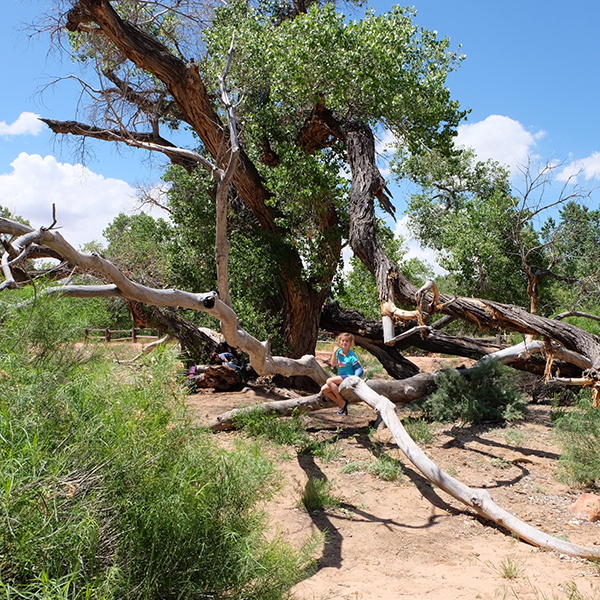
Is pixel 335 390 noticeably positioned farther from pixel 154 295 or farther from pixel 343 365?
pixel 154 295

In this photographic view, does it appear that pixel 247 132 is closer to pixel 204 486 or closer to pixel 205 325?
pixel 205 325

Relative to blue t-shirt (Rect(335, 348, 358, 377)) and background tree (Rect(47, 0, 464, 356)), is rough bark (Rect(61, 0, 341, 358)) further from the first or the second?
blue t-shirt (Rect(335, 348, 358, 377))

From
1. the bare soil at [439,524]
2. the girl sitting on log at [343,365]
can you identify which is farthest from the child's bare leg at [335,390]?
the bare soil at [439,524]

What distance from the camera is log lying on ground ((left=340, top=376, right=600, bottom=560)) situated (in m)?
4.22

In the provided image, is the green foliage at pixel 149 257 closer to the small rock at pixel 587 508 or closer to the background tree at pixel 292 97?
the background tree at pixel 292 97

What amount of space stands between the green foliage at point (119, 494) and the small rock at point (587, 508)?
3.09 metres

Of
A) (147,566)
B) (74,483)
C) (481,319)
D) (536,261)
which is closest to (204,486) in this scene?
(147,566)

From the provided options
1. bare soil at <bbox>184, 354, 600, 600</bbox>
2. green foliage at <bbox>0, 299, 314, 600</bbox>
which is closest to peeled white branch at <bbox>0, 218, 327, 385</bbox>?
green foliage at <bbox>0, 299, 314, 600</bbox>

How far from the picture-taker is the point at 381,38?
860 centimetres

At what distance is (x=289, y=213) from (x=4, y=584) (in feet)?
27.6

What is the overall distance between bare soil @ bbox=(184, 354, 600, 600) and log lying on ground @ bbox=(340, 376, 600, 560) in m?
0.10

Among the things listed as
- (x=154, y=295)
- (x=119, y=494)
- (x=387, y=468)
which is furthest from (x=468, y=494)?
(x=154, y=295)

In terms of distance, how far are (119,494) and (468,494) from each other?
3.48 metres

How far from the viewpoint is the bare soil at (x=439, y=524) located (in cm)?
386
